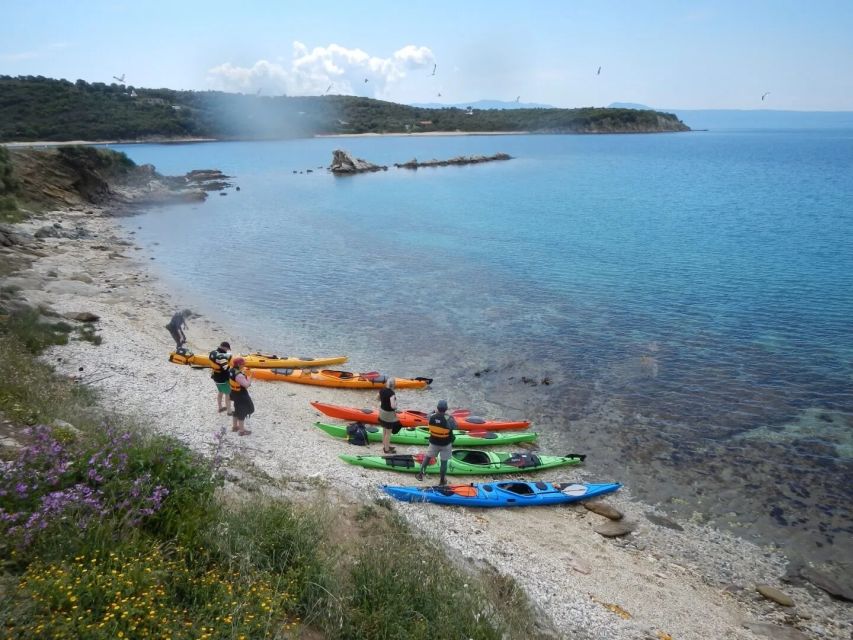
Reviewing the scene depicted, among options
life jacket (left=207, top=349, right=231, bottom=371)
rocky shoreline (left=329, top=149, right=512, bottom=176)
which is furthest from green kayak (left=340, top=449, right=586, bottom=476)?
rocky shoreline (left=329, top=149, right=512, bottom=176)

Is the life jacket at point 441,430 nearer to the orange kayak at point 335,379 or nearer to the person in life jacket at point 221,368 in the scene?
the person in life jacket at point 221,368

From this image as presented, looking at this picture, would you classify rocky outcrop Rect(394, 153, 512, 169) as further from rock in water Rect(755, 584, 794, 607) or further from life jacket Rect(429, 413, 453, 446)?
rock in water Rect(755, 584, 794, 607)

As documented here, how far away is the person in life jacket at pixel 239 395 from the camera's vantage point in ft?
42.3

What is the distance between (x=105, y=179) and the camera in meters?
52.2

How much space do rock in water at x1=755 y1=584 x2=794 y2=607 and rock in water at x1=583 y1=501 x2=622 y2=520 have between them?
114 inches

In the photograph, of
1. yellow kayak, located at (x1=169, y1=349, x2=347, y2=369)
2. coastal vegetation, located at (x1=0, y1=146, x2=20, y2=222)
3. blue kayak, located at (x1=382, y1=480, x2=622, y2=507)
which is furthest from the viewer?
coastal vegetation, located at (x1=0, y1=146, x2=20, y2=222)

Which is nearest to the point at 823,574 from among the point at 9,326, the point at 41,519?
the point at 41,519

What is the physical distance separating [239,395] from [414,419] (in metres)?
5.08

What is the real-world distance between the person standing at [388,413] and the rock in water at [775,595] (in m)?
8.33

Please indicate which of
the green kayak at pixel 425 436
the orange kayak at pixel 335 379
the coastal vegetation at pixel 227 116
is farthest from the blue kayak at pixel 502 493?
the coastal vegetation at pixel 227 116

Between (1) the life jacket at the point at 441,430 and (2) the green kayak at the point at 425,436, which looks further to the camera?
(2) the green kayak at the point at 425,436

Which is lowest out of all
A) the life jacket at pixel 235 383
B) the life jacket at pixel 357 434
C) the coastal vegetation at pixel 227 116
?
the life jacket at pixel 357 434

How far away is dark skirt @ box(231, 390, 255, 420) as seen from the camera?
520 inches

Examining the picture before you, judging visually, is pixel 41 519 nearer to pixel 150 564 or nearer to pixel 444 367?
pixel 150 564
